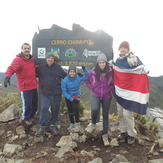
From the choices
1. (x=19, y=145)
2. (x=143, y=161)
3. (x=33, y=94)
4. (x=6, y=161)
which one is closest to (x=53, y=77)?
(x=33, y=94)

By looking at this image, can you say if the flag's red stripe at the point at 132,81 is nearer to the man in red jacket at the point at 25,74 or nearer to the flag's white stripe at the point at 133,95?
the flag's white stripe at the point at 133,95

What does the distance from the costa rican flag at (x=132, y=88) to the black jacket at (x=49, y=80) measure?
1922 millimetres

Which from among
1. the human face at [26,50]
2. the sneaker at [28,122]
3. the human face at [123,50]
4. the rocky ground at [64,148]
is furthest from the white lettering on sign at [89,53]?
the sneaker at [28,122]

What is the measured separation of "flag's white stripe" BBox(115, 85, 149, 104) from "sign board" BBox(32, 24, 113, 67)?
173cm

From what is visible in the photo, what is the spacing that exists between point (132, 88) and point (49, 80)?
2.68 meters

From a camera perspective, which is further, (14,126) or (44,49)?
(44,49)

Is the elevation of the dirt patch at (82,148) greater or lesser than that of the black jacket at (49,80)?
lesser

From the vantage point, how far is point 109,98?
593cm

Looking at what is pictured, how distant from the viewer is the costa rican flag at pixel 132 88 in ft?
19.0

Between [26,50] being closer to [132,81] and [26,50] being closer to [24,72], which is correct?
[24,72]

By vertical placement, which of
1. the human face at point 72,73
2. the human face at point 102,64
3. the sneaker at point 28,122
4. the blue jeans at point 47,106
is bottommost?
the sneaker at point 28,122

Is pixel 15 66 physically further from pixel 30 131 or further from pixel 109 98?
pixel 109 98

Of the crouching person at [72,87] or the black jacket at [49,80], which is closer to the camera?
the crouching person at [72,87]

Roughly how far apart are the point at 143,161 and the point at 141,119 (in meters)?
3.09
